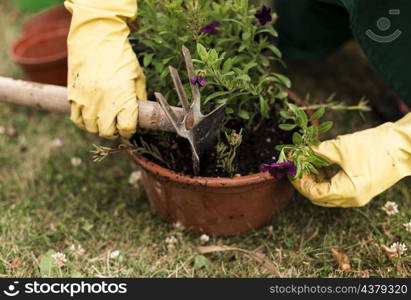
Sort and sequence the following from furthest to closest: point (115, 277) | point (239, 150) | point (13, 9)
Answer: point (13, 9)
point (239, 150)
point (115, 277)

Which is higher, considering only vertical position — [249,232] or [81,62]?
[81,62]

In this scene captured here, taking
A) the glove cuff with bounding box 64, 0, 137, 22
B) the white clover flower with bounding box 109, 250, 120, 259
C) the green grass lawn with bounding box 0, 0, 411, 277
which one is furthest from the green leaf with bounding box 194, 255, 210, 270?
the glove cuff with bounding box 64, 0, 137, 22

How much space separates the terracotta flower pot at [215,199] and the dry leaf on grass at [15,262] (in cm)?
49

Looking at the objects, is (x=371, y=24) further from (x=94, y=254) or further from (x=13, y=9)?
(x=13, y=9)

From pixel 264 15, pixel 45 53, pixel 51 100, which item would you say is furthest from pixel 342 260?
pixel 45 53

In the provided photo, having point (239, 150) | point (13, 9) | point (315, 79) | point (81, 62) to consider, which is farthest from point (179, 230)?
point (13, 9)

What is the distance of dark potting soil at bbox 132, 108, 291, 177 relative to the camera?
1.68 meters

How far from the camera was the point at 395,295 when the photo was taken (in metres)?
1.52

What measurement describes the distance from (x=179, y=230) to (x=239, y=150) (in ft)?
1.19

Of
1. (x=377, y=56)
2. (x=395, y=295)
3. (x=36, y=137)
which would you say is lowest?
(x=36, y=137)

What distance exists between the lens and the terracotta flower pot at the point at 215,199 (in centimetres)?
158

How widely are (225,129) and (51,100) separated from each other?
58 cm

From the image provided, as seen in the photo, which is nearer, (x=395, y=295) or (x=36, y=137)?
(x=395, y=295)

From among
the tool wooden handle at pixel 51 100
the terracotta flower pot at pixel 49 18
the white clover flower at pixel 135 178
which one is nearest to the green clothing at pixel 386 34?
the tool wooden handle at pixel 51 100
